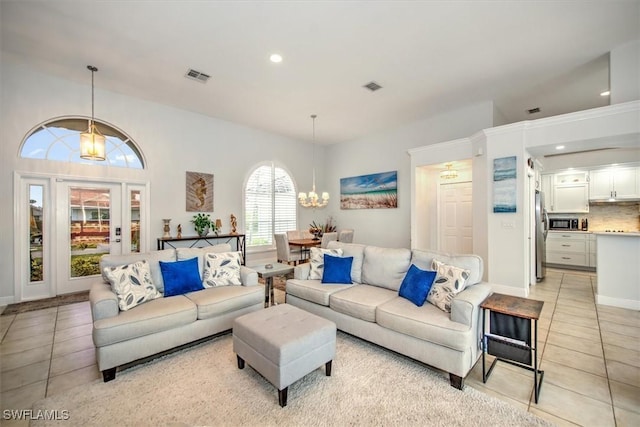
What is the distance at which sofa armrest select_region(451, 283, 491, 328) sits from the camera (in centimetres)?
213

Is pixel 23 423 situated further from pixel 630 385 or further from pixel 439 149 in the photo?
pixel 439 149

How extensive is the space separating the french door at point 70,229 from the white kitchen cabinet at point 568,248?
9.11 m

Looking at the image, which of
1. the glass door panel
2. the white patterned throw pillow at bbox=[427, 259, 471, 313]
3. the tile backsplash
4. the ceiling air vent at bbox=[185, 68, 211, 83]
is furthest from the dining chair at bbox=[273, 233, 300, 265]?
the tile backsplash

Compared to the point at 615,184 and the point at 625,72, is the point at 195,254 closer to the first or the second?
the point at 625,72

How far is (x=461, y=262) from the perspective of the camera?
2.71 meters

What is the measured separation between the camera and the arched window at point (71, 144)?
13.5ft

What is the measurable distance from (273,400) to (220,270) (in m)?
1.78

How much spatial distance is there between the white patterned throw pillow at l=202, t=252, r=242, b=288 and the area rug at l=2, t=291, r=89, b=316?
251cm

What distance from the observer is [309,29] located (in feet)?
10.0

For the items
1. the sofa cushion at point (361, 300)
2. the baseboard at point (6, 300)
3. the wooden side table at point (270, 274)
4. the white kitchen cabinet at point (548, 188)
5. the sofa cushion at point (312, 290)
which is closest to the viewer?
the sofa cushion at point (361, 300)

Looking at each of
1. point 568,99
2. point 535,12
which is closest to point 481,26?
point 535,12

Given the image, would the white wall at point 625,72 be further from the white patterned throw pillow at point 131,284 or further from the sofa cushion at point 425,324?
the white patterned throw pillow at point 131,284

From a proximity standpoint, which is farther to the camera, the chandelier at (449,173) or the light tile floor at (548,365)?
the chandelier at (449,173)

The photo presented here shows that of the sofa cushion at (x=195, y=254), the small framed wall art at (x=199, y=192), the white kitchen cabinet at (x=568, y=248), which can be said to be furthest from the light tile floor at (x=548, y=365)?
the white kitchen cabinet at (x=568, y=248)
